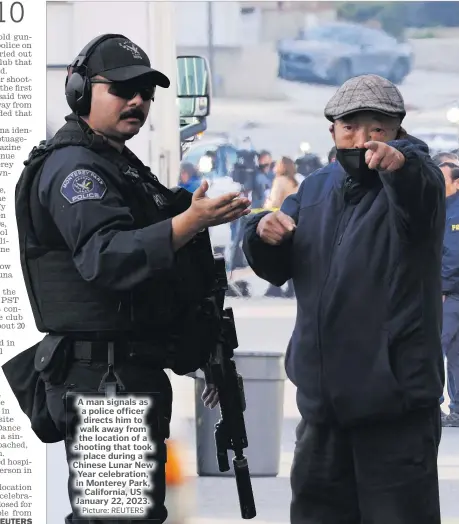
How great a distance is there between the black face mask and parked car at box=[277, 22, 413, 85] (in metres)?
4.67

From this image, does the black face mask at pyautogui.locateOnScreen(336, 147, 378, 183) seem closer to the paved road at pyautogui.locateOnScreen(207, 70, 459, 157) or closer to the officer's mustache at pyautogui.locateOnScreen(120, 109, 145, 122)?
the officer's mustache at pyautogui.locateOnScreen(120, 109, 145, 122)

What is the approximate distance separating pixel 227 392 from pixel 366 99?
0.87 meters

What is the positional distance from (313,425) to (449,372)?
365 centimetres

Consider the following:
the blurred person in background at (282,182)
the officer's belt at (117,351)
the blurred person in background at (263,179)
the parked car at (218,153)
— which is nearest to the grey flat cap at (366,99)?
the officer's belt at (117,351)

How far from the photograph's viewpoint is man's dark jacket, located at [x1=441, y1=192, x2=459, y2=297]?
20.8ft

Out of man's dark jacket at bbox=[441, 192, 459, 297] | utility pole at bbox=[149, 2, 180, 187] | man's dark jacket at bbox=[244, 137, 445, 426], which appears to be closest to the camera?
man's dark jacket at bbox=[244, 137, 445, 426]

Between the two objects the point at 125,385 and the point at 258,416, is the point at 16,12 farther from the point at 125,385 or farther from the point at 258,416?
the point at 258,416

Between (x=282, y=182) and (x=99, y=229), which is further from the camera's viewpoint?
(x=282, y=182)

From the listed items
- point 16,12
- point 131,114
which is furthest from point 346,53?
point 131,114

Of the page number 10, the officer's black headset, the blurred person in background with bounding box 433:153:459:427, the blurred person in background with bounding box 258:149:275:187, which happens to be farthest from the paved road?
the officer's black headset

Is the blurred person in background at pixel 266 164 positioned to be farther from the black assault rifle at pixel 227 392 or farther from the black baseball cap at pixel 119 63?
the black baseball cap at pixel 119 63

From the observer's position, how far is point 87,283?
2.86 m

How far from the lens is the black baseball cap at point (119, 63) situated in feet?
9.52

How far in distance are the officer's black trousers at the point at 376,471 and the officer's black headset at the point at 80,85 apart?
993mm
